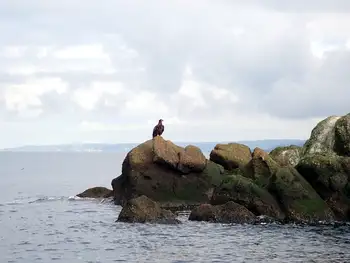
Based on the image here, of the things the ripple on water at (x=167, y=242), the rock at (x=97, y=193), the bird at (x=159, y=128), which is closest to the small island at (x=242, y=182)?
the ripple on water at (x=167, y=242)

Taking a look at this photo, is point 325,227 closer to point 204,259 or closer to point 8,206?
point 204,259

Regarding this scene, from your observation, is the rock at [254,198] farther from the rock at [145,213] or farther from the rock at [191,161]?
the rock at [191,161]

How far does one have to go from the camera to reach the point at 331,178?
39625 mm

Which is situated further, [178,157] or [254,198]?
[178,157]

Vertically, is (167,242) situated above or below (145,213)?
below

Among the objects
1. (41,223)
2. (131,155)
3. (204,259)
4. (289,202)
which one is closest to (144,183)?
(131,155)

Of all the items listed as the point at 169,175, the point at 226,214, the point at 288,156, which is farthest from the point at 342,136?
the point at 169,175

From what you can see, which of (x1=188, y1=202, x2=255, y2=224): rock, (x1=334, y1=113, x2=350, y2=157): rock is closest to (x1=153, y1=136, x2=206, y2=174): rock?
(x1=188, y1=202, x2=255, y2=224): rock

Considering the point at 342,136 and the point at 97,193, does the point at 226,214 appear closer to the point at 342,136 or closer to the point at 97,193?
the point at 342,136

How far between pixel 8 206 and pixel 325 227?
2944 centimetres

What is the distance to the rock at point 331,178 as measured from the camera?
3906cm

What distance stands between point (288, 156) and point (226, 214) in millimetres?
12156

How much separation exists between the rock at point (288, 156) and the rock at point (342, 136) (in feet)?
11.2

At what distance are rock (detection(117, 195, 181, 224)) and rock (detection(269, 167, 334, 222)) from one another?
6.83 m
